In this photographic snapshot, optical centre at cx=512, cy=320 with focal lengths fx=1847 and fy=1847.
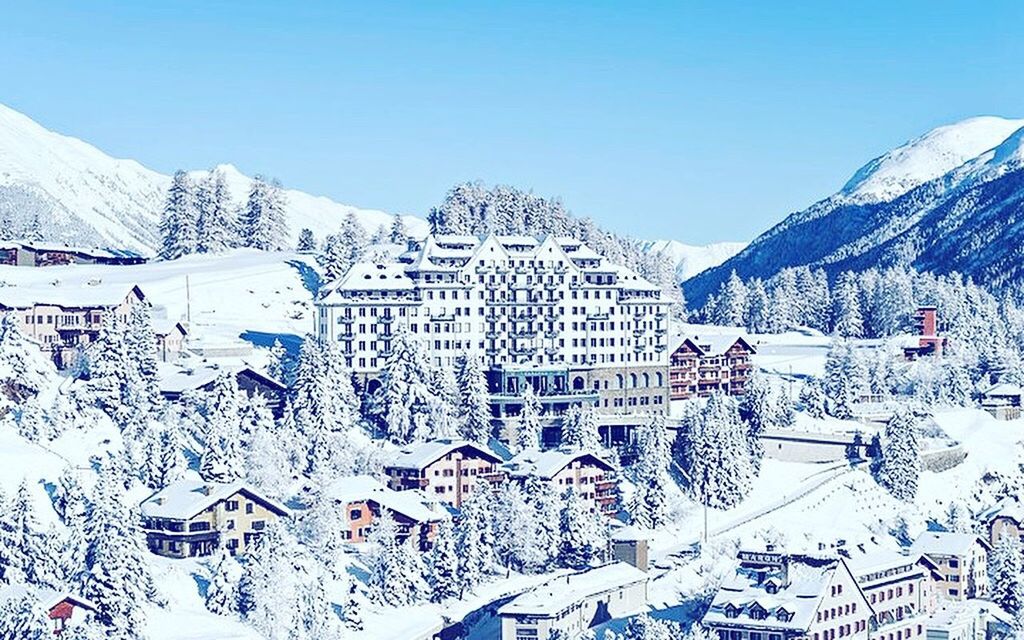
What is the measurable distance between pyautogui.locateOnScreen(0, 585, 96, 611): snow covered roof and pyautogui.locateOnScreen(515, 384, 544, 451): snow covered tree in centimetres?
4381

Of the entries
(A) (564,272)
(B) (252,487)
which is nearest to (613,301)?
(A) (564,272)

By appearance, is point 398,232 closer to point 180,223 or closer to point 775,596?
point 180,223

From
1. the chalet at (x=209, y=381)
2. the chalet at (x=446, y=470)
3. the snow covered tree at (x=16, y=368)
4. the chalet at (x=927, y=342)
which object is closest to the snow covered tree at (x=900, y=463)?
the chalet at (x=446, y=470)

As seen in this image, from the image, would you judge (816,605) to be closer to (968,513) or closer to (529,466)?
(529,466)

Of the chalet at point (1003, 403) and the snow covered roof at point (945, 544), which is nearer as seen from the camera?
the snow covered roof at point (945, 544)

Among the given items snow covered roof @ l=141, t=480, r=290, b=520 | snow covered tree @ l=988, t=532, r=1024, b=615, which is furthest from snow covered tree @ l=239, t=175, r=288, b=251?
snow covered tree @ l=988, t=532, r=1024, b=615

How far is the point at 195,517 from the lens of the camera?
97.2 m

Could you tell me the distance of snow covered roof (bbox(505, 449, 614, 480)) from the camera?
114062mm

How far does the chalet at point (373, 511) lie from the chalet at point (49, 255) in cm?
7034

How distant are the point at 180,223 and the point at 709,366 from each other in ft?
211

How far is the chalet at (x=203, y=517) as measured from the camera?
96625 mm

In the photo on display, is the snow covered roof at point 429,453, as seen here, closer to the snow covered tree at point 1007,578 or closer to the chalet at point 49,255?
the snow covered tree at point 1007,578

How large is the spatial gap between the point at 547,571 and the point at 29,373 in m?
32.6

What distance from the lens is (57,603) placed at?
274 feet
